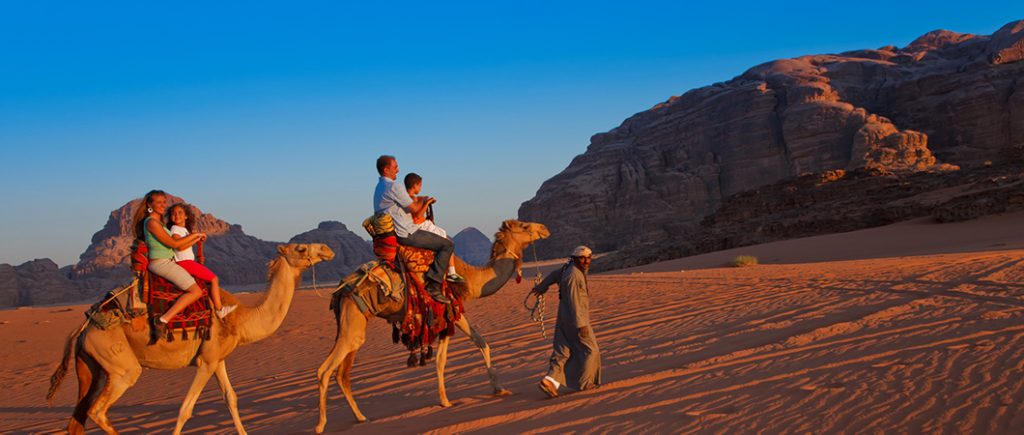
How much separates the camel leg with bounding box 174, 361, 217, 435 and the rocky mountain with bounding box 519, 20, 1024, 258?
64476 millimetres

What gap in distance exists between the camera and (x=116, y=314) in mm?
6766

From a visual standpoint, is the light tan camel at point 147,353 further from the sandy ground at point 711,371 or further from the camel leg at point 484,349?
the camel leg at point 484,349

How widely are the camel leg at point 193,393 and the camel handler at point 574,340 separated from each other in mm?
3225

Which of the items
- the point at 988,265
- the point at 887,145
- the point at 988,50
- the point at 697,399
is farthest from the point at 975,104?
the point at 697,399

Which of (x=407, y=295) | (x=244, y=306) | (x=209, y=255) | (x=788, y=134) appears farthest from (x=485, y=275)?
(x=788, y=134)

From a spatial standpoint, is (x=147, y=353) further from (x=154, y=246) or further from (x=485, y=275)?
(x=485, y=275)

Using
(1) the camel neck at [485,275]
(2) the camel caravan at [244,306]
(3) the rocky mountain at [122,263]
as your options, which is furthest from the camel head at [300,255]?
(3) the rocky mountain at [122,263]

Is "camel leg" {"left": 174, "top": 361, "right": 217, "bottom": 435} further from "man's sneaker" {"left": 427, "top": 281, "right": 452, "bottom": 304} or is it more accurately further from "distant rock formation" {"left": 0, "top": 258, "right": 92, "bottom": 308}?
"distant rock formation" {"left": 0, "top": 258, "right": 92, "bottom": 308}

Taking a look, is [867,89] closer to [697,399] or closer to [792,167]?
[792,167]

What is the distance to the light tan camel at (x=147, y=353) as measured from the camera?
22.0 feet

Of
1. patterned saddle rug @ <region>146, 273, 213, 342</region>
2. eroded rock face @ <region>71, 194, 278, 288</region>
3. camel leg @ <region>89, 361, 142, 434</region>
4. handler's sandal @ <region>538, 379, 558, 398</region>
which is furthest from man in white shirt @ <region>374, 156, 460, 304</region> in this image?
eroded rock face @ <region>71, 194, 278, 288</region>

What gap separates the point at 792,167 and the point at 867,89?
16134mm

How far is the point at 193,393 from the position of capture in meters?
6.80

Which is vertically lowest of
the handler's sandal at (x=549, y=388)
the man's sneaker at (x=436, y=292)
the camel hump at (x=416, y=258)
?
the handler's sandal at (x=549, y=388)
